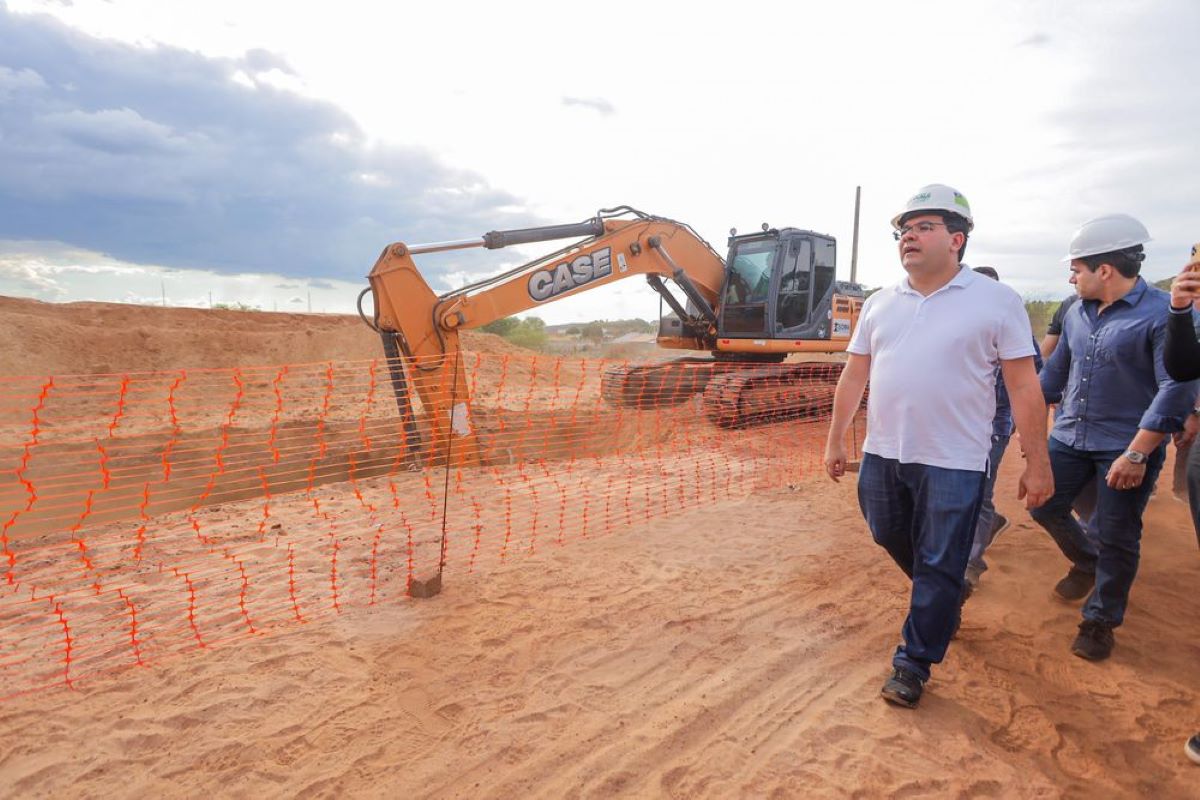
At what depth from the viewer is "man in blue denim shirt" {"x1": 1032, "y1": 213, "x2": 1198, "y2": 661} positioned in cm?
301

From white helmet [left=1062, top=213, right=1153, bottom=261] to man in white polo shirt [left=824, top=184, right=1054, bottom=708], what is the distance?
0.84m

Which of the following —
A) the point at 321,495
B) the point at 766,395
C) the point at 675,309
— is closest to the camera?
the point at 321,495

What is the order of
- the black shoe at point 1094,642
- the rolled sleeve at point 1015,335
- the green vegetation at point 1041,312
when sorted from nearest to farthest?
the rolled sleeve at point 1015,335, the black shoe at point 1094,642, the green vegetation at point 1041,312

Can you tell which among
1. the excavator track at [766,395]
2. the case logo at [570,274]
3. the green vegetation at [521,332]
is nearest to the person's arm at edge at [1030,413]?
the case logo at [570,274]

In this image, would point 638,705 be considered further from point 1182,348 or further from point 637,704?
point 1182,348

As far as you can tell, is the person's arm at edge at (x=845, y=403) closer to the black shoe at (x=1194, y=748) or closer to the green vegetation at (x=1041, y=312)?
the black shoe at (x=1194, y=748)

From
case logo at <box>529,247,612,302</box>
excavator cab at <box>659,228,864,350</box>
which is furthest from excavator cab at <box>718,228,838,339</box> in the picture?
case logo at <box>529,247,612,302</box>

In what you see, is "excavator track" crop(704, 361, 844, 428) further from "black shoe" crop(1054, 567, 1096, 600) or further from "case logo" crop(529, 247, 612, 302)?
"black shoe" crop(1054, 567, 1096, 600)

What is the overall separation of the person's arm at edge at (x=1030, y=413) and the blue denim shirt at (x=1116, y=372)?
2.17ft

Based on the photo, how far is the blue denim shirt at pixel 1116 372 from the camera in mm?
3021

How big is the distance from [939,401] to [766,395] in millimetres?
7877

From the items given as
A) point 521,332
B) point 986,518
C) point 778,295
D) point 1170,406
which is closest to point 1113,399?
point 1170,406

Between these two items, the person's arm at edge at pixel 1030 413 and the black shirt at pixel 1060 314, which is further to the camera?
the black shirt at pixel 1060 314

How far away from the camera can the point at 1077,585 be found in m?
3.72
